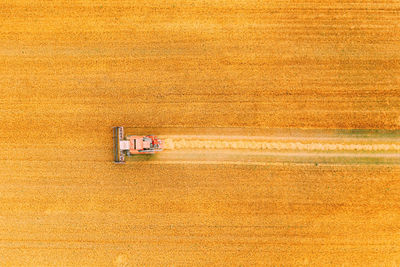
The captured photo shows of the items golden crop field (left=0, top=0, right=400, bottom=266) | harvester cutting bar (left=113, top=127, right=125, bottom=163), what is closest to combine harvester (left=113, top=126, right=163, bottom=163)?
harvester cutting bar (left=113, top=127, right=125, bottom=163)

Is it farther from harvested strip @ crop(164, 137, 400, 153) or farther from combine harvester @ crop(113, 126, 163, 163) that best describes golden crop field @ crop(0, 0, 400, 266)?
combine harvester @ crop(113, 126, 163, 163)

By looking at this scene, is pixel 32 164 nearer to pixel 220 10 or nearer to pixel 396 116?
pixel 220 10

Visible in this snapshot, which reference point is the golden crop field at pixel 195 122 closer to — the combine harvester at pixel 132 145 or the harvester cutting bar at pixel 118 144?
the harvester cutting bar at pixel 118 144

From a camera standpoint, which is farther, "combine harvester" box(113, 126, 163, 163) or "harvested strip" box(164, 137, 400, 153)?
"harvested strip" box(164, 137, 400, 153)

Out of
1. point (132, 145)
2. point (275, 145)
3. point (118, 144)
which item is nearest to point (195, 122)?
point (132, 145)

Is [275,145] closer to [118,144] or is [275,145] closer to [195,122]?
[195,122]
